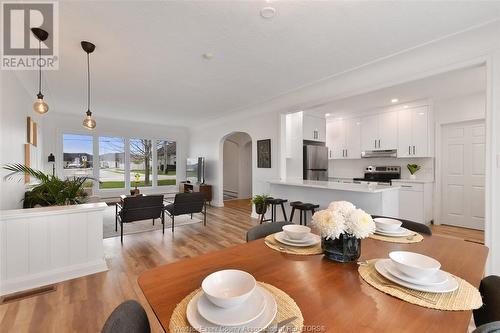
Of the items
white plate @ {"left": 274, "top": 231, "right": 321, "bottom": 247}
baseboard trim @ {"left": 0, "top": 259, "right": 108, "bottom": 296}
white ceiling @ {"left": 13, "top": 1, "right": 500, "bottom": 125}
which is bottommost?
baseboard trim @ {"left": 0, "top": 259, "right": 108, "bottom": 296}

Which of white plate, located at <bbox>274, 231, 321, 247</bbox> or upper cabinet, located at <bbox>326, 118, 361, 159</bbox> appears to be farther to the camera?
upper cabinet, located at <bbox>326, 118, 361, 159</bbox>

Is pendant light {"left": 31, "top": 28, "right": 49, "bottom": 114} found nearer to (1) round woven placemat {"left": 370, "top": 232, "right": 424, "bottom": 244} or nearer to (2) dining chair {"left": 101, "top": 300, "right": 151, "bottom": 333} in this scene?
(2) dining chair {"left": 101, "top": 300, "right": 151, "bottom": 333}

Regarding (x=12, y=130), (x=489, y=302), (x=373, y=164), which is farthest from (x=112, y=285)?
(x=373, y=164)

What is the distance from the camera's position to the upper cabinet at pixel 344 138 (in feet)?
19.0

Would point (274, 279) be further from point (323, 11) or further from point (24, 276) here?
point (24, 276)

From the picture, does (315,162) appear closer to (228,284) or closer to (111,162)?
(228,284)

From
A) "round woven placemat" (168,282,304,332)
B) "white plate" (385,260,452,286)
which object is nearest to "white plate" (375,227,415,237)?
"white plate" (385,260,452,286)

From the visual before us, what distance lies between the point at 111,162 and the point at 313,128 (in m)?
6.35

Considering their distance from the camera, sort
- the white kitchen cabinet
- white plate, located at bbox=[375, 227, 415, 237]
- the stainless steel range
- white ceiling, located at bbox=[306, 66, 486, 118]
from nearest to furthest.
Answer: white plate, located at bbox=[375, 227, 415, 237] → white ceiling, located at bbox=[306, 66, 486, 118] → the white kitchen cabinet → the stainless steel range

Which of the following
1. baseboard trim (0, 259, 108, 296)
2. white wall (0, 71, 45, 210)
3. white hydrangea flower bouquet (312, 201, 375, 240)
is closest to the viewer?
white hydrangea flower bouquet (312, 201, 375, 240)

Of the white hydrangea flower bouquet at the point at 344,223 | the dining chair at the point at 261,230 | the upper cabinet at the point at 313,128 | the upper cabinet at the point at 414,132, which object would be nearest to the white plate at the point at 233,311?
the white hydrangea flower bouquet at the point at 344,223

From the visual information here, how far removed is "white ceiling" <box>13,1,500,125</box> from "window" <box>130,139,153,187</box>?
3.64 m

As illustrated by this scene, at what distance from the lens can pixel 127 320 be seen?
0.75 m

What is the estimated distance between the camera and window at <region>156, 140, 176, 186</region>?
8.20 m
